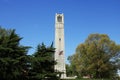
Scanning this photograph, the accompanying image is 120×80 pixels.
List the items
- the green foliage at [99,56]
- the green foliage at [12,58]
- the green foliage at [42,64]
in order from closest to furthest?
1. the green foliage at [12,58]
2. the green foliage at [42,64]
3. the green foliage at [99,56]

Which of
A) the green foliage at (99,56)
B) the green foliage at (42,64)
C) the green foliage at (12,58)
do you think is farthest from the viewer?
the green foliage at (99,56)

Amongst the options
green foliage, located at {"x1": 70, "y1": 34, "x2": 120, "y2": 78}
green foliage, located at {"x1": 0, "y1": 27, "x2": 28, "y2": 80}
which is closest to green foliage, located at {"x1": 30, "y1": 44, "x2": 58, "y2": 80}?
green foliage, located at {"x1": 0, "y1": 27, "x2": 28, "y2": 80}

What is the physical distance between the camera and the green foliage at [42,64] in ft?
104

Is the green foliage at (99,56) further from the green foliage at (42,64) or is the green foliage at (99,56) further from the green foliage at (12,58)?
the green foliage at (12,58)

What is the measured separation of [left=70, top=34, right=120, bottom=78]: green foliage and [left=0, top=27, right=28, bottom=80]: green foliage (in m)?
34.6

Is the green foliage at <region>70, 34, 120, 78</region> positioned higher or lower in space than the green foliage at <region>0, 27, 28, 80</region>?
higher

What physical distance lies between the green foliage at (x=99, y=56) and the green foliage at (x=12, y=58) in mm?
34600

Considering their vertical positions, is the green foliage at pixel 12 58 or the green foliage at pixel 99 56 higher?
the green foliage at pixel 99 56

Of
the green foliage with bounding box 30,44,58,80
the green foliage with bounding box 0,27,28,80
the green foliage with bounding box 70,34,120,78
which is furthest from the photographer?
the green foliage with bounding box 70,34,120,78

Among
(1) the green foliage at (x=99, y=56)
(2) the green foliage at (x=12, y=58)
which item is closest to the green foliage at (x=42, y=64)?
(2) the green foliage at (x=12, y=58)

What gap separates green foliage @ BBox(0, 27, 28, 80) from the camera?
95.4ft

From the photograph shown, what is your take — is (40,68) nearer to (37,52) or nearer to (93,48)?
(37,52)

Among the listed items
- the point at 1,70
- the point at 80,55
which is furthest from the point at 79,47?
Answer: the point at 1,70

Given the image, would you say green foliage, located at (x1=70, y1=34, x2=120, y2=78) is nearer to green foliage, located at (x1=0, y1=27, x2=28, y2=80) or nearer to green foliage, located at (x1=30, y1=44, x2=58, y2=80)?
green foliage, located at (x1=30, y1=44, x2=58, y2=80)
